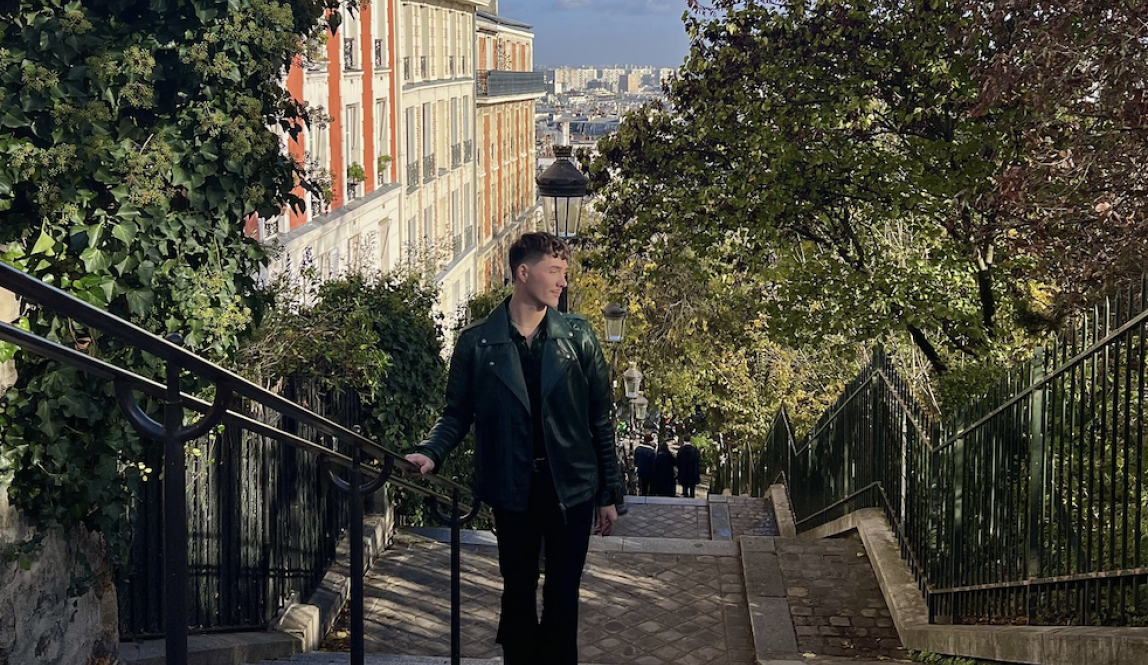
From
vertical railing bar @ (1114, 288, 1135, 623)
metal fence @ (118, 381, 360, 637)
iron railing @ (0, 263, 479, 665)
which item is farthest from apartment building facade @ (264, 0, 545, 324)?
iron railing @ (0, 263, 479, 665)

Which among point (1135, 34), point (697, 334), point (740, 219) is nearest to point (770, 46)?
point (740, 219)

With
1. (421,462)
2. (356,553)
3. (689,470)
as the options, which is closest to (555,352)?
(421,462)

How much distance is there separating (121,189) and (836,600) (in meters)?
4.88

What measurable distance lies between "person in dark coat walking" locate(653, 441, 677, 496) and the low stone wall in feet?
45.8

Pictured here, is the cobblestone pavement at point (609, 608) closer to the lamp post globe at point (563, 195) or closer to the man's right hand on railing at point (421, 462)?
the man's right hand on railing at point (421, 462)

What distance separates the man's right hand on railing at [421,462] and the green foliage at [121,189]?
7.40 feet

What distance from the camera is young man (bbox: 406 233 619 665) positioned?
15.2 feet

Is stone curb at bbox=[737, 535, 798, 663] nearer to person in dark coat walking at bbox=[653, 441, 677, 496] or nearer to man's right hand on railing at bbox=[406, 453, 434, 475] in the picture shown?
man's right hand on railing at bbox=[406, 453, 434, 475]

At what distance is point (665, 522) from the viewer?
1415cm

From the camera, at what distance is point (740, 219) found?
46.9ft

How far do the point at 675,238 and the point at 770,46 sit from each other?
2590 millimetres

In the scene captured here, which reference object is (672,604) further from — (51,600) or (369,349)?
(51,600)

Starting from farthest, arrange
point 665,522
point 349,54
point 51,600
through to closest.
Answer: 1. point 349,54
2. point 665,522
3. point 51,600

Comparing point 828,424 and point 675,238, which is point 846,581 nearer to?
point 828,424
